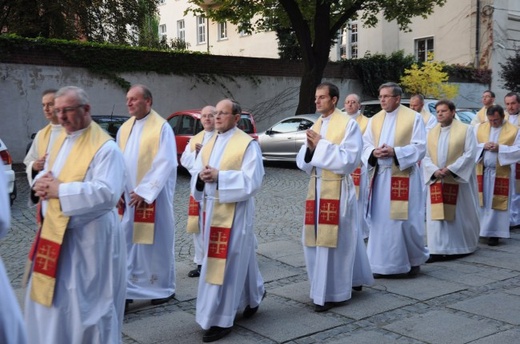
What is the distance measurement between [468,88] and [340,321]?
80.1 feet

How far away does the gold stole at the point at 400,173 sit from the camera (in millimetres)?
6695

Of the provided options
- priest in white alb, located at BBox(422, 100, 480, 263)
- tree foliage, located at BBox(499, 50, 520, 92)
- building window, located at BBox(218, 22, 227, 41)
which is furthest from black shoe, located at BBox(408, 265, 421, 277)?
building window, located at BBox(218, 22, 227, 41)

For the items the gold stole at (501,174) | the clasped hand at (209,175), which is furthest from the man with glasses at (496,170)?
the clasped hand at (209,175)

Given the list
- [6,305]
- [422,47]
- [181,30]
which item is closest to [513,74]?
[422,47]

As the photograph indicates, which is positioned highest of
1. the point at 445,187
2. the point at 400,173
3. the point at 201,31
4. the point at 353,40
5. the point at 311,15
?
the point at 201,31

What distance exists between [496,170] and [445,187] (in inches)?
68.9

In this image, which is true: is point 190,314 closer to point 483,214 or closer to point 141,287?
point 141,287

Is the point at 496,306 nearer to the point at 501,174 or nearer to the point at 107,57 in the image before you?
the point at 501,174

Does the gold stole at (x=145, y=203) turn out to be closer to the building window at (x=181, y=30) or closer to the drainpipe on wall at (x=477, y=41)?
the drainpipe on wall at (x=477, y=41)

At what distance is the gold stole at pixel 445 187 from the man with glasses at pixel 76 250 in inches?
186

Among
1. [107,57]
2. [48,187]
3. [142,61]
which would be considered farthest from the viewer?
[142,61]

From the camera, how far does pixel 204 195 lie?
212 inches

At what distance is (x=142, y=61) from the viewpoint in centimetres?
1972

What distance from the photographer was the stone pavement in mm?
4934
